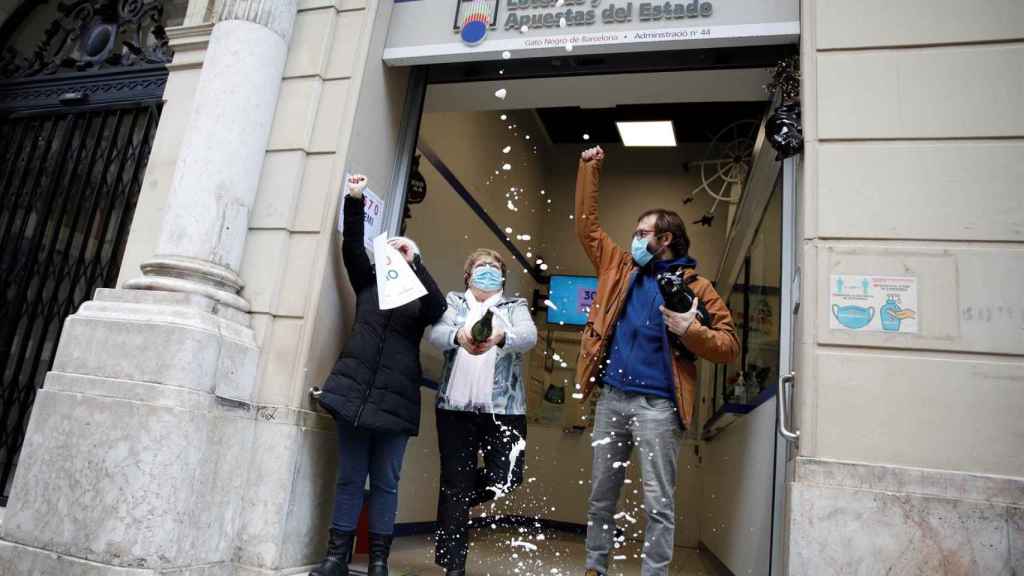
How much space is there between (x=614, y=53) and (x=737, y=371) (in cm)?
273

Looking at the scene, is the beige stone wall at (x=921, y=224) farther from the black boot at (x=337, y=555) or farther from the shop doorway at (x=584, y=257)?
the black boot at (x=337, y=555)

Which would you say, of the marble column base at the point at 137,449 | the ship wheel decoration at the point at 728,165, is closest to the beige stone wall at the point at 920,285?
the marble column base at the point at 137,449

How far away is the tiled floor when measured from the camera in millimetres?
4480

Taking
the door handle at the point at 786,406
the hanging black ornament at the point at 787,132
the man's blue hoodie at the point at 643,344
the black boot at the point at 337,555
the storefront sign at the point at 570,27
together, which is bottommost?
the black boot at the point at 337,555

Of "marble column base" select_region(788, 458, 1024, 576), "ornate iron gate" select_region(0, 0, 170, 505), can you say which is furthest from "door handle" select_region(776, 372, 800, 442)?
"ornate iron gate" select_region(0, 0, 170, 505)

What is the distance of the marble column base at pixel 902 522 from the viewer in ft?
9.15

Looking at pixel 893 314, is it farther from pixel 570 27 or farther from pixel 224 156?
pixel 224 156

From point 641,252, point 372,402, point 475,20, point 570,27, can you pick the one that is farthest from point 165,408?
point 570,27

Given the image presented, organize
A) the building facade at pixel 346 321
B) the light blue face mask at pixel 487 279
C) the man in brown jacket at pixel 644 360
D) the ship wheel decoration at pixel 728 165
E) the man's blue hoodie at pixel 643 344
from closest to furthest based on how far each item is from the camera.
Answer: the building facade at pixel 346 321 < the man in brown jacket at pixel 644 360 < the man's blue hoodie at pixel 643 344 < the light blue face mask at pixel 487 279 < the ship wheel decoration at pixel 728 165

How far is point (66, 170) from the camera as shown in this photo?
5.40m

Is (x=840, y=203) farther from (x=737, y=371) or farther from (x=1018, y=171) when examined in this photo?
(x=737, y=371)

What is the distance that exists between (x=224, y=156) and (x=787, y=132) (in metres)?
3.03

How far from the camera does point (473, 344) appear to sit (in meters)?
3.84

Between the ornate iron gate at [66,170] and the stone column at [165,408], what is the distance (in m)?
1.34
